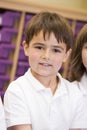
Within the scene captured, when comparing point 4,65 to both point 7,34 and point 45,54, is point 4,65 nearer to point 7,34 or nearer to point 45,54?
point 7,34

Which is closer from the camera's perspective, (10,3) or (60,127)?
(60,127)

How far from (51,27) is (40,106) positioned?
0.28 m

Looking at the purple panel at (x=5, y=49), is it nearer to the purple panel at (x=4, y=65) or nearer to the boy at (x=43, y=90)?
the purple panel at (x=4, y=65)

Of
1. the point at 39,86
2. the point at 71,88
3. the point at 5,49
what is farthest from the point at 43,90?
the point at 5,49

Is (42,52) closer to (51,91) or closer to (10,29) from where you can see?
(51,91)

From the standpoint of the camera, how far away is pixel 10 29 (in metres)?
2.41

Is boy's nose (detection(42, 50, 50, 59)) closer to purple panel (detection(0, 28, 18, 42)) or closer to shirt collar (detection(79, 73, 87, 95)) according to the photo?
shirt collar (detection(79, 73, 87, 95))

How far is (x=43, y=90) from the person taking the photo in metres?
1.04

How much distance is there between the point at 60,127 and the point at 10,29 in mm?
1506

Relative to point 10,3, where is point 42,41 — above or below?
below

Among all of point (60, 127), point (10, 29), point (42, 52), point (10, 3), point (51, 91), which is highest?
point (10, 3)

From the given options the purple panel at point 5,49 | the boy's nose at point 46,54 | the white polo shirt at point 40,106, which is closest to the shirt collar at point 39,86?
the white polo shirt at point 40,106

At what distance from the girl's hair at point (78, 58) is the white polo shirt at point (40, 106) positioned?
0.14 meters

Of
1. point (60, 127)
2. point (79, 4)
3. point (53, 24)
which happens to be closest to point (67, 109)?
point (60, 127)
